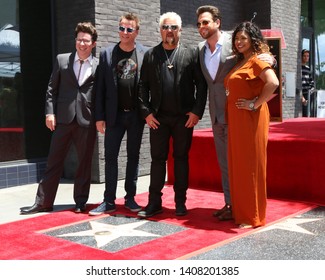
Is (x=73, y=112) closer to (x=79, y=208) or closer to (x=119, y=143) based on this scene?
(x=119, y=143)

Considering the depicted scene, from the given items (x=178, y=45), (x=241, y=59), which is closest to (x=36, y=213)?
(x=178, y=45)

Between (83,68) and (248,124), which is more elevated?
(83,68)

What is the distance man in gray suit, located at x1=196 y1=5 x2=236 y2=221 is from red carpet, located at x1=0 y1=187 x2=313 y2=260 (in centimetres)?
39

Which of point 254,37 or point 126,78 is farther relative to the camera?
point 126,78

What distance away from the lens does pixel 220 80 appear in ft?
14.6

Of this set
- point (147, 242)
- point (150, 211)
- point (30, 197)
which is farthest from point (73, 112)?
point (147, 242)

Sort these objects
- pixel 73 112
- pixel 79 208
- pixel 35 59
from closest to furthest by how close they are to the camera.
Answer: pixel 73 112, pixel 79 208, pixel 35 59

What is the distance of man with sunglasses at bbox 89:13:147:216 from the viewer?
477 cm

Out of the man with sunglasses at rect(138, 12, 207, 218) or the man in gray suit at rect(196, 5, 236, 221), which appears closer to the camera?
the man in gray suit at rect(196, 5, 236, 221)

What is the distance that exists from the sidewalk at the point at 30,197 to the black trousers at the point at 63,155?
27 cm

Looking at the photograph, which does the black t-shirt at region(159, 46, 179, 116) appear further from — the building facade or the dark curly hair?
the building facade

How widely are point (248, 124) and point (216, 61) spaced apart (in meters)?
0.71

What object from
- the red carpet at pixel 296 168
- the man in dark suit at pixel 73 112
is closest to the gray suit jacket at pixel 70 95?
the man in dark suit at pixel 73 112

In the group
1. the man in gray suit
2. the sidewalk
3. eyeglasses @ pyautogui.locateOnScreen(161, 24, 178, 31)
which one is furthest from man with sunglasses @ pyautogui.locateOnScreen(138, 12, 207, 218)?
the sidewalk
